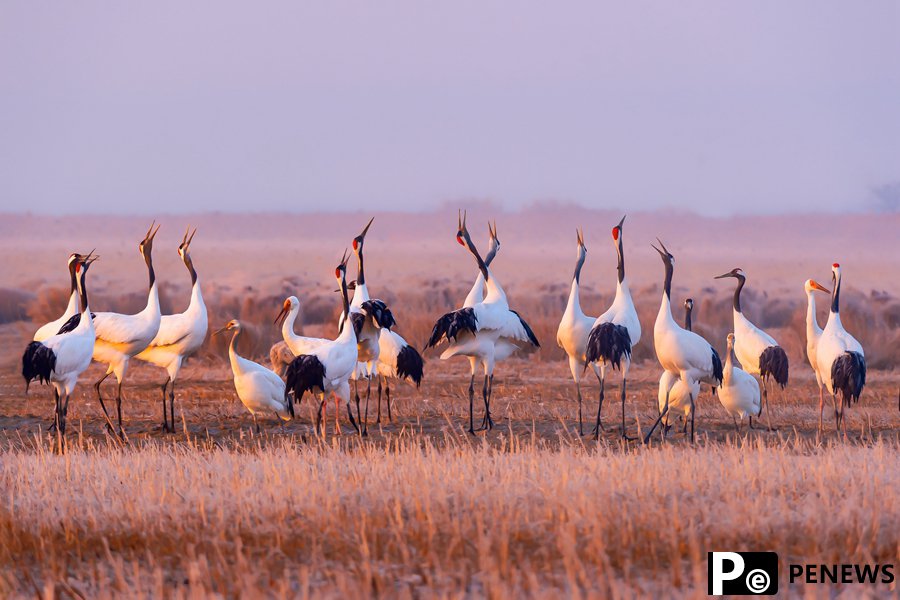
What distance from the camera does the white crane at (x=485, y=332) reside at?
13.0m

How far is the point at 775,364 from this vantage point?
14.5 meters

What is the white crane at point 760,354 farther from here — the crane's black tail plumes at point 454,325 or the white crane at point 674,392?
the crane's black tail plumes at point 454,325

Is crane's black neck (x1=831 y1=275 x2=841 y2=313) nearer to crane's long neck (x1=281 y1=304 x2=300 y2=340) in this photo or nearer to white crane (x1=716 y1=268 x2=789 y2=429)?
white crane (x1=716 y1=268 x2=789 y2=429)

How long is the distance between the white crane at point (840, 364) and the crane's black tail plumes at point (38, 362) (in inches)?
321

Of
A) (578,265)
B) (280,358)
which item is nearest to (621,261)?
(578,265)

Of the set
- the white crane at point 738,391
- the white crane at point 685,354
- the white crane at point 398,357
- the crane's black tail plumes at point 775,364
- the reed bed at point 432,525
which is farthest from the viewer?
the crane's black tail plumes at point 775,364

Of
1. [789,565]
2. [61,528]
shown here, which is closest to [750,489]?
[789,565]

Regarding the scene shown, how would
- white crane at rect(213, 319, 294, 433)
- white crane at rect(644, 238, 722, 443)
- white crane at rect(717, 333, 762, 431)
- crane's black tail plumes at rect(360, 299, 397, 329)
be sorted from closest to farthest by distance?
1. white crane at rect(644, 238, 722, 443)
2. white crane at rect(717, 333, 762, 431)
3. white crane at rect(213, 319, 294, 433)
4. crane's black tail plumes at rect(360, 299, 397, 329)

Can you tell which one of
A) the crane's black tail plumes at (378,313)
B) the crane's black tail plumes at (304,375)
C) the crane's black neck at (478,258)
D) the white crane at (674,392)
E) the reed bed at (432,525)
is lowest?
the reed bed at (432,525)

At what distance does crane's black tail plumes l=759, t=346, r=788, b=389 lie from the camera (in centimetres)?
1448

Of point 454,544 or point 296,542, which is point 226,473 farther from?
point 454,544

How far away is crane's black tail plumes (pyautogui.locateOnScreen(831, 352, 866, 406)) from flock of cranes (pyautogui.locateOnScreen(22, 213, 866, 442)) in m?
0.01

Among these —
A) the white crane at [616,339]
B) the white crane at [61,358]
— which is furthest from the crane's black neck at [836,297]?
the white crane at [61,358]

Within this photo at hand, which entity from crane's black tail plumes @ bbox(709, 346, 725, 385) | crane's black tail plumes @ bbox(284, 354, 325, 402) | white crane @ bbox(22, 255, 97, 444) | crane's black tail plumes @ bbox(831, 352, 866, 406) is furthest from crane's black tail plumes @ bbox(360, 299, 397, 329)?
crane's black tail plumes @ bbox(831, 352, 866, 406)
